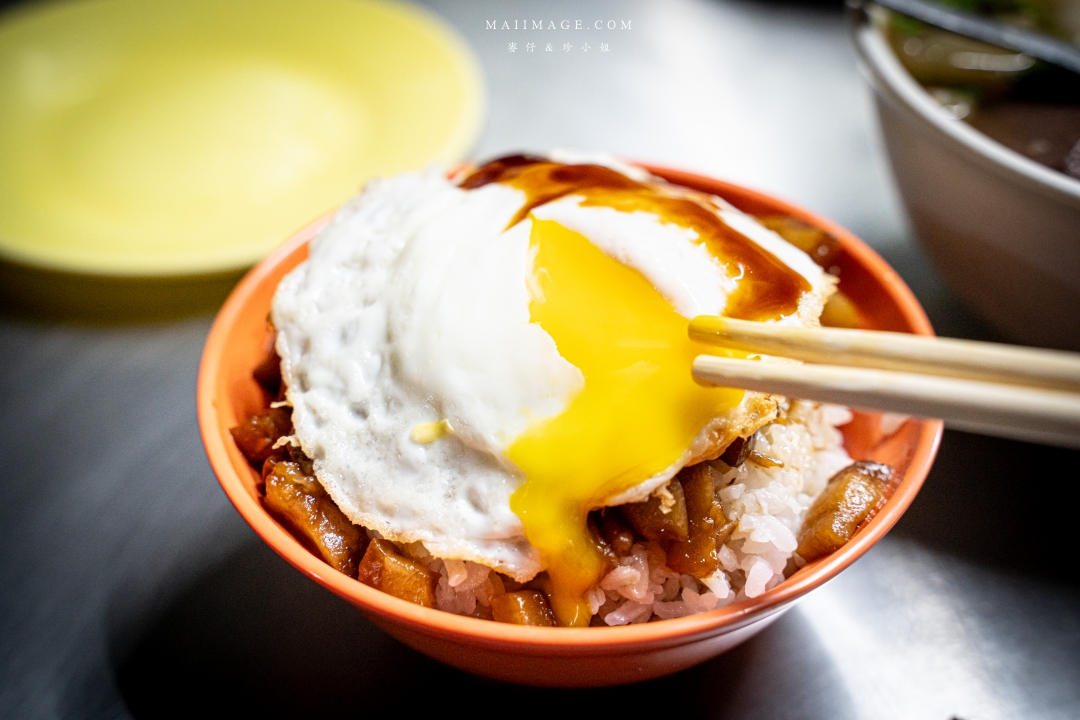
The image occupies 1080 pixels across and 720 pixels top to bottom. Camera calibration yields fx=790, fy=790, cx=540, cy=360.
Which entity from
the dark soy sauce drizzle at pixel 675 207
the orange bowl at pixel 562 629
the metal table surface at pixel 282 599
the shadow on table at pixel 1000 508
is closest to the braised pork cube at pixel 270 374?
the orange bowl at pixel 562 629

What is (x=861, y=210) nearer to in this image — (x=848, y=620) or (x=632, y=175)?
(x=632, y=175)

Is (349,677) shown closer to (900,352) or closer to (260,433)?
(260,433)

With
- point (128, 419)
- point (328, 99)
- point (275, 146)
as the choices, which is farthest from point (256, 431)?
point (328, 99)

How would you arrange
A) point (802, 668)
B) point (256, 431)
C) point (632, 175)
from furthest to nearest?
point (632, 175) < point (802, 668) < point (256, 431)

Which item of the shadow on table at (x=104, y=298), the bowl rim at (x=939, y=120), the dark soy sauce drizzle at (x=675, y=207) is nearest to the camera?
the dark soy sauce drizzle at (x=675, y=207)

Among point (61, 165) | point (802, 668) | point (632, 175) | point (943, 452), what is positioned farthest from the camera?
point (61, 165)

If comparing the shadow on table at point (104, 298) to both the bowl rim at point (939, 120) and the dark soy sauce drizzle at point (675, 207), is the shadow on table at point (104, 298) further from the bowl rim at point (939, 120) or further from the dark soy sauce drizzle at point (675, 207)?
the bowl rim at point (939, 120)
